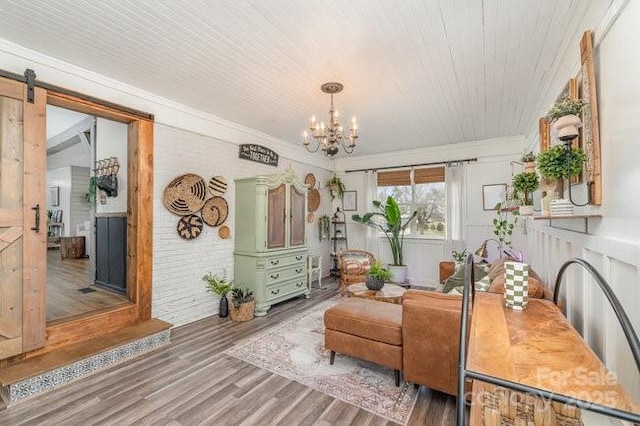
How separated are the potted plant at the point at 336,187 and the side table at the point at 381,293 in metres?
2.95

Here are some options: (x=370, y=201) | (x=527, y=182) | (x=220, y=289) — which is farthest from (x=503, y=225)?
(x=220, y=289)

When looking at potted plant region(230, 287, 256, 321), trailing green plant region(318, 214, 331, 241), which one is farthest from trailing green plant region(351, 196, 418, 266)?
potted plant region(230, 287, 256, 321)

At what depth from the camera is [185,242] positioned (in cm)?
368

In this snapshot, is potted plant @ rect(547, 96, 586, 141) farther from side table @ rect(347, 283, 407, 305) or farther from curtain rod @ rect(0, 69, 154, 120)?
curtain rod @ rect(0, 69, 154, 120)

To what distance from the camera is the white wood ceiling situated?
1.96 meters

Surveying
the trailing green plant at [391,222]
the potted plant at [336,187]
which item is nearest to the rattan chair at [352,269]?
the trailing green plant at [391,222]

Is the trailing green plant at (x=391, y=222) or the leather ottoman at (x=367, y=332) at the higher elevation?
the trailing green plant at (x=391, y=222)

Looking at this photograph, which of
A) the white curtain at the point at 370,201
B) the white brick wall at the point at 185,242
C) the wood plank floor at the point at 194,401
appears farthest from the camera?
the white curtain at the point at 370,201

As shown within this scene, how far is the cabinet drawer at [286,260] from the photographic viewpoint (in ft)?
13.7

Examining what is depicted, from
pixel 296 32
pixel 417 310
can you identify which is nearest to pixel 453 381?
pixel 417 310

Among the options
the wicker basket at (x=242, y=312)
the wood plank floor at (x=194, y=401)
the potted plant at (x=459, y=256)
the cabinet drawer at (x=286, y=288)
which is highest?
the potted plant at (x=459, y=256)

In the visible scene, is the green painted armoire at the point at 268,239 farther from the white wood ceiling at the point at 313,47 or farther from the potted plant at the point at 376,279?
the potted plant at the point at 376,279

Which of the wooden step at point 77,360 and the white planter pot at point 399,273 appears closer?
the wooden step at point 77,360

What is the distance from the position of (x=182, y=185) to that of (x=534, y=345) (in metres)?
3.70
